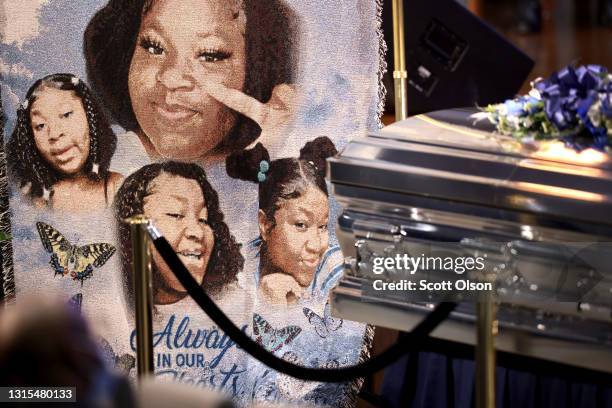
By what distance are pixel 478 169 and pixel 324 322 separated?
33.7 inches

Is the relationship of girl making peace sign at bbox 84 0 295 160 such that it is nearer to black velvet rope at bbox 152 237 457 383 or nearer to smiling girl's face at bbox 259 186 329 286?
smiling girl's face at bbox 259 186 329 286

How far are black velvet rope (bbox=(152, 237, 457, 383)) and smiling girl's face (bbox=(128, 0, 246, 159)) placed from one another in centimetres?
65

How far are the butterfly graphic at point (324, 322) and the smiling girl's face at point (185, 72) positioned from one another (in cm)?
58

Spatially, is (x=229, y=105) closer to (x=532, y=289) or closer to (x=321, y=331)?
(x=321, y=331)

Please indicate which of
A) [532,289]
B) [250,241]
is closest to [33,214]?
[250,241]

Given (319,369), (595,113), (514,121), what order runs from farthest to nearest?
(514,121) < (595,113) < (319,369)

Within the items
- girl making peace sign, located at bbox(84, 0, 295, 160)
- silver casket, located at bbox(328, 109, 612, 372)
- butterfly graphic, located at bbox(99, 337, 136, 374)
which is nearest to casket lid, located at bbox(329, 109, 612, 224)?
silver casket, located at bbox(328, 109, 612, 372)

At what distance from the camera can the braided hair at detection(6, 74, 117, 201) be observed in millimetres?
3441

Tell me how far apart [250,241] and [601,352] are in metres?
1.18

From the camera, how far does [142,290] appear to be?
299cm

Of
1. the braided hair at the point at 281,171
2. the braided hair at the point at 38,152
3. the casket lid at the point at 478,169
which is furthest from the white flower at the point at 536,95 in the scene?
the braided hair at the point at 38,152

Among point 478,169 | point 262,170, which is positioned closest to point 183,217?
point 262,170

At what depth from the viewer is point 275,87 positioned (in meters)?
3.43

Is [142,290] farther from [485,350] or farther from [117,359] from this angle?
[485,350]
